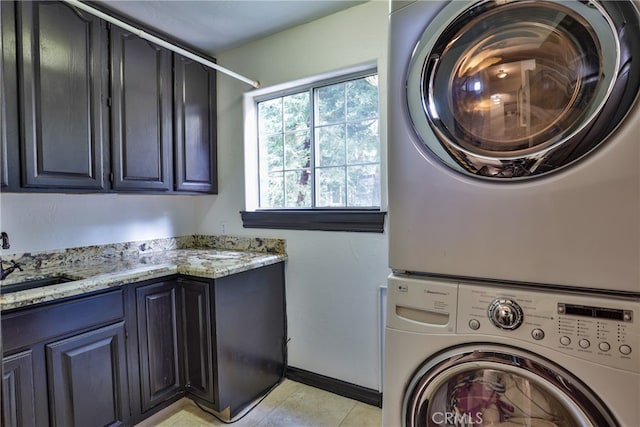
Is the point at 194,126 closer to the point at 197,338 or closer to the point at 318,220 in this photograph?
the point at 318,220

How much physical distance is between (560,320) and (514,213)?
28 centimetres

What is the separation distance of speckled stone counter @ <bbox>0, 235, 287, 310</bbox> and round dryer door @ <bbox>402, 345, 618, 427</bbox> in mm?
1169

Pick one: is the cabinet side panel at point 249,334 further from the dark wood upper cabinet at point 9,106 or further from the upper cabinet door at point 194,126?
the dark wood upper cabinet at point 9,106

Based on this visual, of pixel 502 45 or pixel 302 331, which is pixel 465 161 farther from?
pixel 302 331

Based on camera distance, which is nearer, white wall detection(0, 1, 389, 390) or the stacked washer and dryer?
the stacked washer and dryer

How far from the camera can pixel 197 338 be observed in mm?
1795

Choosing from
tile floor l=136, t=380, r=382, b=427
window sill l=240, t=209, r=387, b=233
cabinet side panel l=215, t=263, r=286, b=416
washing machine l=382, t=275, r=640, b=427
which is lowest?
tile floor l=136, t=380, r=382, b=427

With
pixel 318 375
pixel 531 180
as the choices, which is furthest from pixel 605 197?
pixel 318 375

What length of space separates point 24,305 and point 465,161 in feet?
5.59

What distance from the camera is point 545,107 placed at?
0.82 m

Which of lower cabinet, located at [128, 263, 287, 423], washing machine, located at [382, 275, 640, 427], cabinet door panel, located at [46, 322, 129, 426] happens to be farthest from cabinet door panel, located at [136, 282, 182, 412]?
washing machine, located at [382, 275, 640, 427]

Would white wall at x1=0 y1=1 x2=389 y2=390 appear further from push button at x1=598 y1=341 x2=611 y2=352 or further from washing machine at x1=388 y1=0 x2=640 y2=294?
push button at x1=598 y1=341 x2=611 y2=352

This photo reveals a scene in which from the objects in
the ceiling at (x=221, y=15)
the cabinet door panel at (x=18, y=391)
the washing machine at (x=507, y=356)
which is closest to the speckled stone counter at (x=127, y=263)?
the cabinet door panel at (x=18, y=391)

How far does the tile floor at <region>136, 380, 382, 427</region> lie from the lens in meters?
1.78
